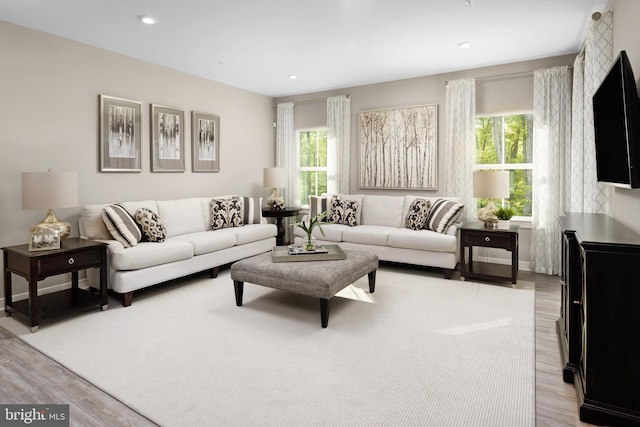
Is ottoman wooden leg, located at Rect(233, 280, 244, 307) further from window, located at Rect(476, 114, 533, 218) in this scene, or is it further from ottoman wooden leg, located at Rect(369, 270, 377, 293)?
window, located at Rect(476, 114, 533, 218)

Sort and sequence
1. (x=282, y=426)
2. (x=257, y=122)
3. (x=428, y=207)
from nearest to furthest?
(x=282, y=426) < (x=428, y=207) < (x=257, y=122)

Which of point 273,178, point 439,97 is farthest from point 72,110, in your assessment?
point 439,97

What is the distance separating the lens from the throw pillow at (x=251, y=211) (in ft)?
17.6

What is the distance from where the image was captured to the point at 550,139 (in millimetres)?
4445

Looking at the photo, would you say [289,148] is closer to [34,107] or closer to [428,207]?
[428,207]

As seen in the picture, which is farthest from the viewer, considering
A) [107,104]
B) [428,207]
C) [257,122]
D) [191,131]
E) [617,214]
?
[257,122]

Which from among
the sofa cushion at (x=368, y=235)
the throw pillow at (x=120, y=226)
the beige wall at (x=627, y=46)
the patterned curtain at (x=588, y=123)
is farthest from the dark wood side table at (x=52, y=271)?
the patterned curtain at (x=588, y=123)

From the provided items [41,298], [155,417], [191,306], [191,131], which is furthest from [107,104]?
[155,417]

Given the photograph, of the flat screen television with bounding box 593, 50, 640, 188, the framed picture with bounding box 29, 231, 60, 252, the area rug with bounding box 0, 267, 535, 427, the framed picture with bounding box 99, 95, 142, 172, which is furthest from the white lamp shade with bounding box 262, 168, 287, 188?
the flat screen television with bounding box 593, 50, 640, 188

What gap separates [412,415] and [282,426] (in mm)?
651

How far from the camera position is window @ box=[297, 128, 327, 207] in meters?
6.46

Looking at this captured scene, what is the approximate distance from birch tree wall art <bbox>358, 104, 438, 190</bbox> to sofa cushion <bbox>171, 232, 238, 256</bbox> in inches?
91.8

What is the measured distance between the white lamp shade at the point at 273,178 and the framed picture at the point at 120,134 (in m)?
1.99

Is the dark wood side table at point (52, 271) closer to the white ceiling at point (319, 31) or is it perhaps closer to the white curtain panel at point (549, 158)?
the white ceiling at point (319, 31)
